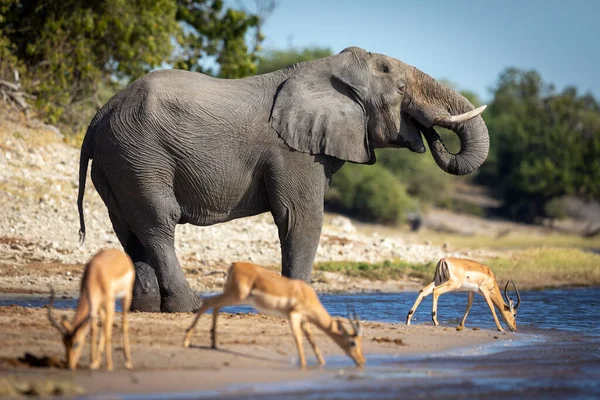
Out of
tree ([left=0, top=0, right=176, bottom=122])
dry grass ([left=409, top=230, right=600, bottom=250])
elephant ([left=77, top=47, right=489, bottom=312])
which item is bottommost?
dry grass ([left=409, top=230, right=600, bottom=250])

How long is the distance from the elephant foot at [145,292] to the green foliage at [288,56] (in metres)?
32.6

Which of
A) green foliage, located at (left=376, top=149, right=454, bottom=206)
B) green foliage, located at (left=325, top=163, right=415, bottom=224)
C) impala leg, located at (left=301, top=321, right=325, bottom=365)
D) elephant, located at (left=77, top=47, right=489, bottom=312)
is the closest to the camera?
impala leg, located at (left=301, top=321, right=325, bottom=365)

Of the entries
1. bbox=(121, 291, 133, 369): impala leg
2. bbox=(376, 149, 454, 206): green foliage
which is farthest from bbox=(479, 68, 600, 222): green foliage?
bbox=(121, 291, 133, 369): impala leg

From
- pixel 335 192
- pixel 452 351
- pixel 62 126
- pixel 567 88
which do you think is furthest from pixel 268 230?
pixel 567 88

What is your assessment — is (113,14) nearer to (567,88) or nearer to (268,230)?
(268,230)

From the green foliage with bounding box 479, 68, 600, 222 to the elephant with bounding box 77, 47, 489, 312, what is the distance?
35.4 metres

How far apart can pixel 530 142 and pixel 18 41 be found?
3276 centimetres

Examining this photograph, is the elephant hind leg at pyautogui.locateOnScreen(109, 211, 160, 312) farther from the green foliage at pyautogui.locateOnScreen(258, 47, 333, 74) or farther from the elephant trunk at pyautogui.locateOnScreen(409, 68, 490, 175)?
the green foliage at pyautogui.locateOnScreen(258, 47, 333, 74)

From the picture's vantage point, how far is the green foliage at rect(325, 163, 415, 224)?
119ft

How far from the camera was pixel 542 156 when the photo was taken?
4962 cm

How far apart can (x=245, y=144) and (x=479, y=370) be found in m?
3.95

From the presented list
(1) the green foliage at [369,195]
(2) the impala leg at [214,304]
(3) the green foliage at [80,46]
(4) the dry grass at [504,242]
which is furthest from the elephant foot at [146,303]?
(1) the green foliage at [369,195]

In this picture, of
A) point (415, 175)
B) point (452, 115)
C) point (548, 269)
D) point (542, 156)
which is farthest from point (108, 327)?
point (542, 156)

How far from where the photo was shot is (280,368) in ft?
29.0
